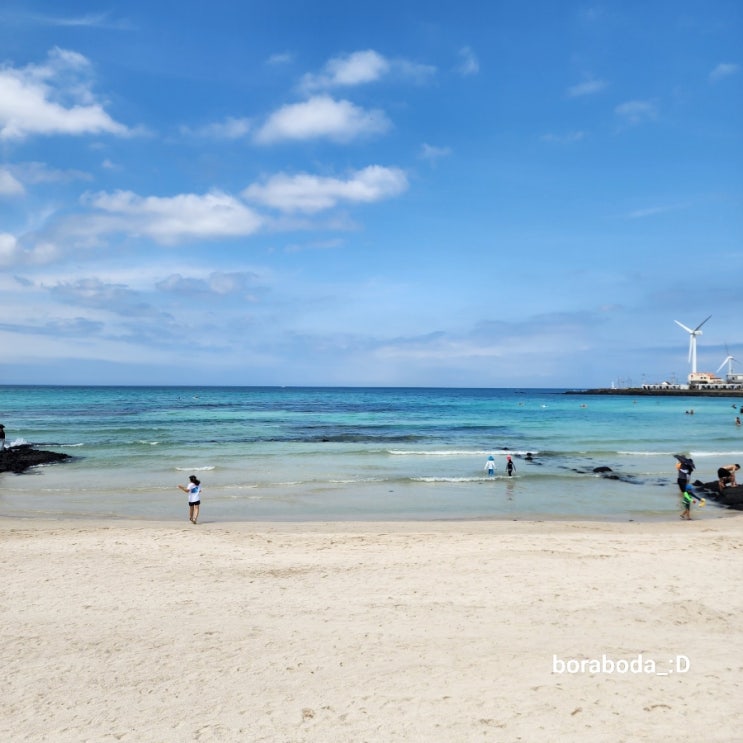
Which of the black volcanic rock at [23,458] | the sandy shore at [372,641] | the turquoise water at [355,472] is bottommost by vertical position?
Answer: the turquoise water at [355,472]

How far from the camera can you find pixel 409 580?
10.7 meters

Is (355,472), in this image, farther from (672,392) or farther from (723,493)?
(672,392)

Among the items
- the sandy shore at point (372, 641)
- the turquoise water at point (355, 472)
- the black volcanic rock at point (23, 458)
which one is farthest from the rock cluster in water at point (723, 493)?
the black volcanic rock at point (23, 458)

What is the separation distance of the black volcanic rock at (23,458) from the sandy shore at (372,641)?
16.7m

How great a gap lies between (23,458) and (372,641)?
28.7 metres

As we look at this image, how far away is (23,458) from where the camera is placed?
97.9 ft

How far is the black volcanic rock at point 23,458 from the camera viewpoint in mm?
27797

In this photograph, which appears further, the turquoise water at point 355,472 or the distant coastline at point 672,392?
the distant coastline at point 672,392

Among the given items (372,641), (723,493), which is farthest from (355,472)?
(372,641)

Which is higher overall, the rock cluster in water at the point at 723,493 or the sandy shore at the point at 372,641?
the sandy shore at the point at 372,641

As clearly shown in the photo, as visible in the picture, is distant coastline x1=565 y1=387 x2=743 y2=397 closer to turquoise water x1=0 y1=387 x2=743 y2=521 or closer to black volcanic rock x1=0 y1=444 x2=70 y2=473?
turquoise water x1=0 y1=387 x2=743 y2=521

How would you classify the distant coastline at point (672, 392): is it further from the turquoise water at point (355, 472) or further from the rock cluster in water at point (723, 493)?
the rock cluster in water at point (723, 493)

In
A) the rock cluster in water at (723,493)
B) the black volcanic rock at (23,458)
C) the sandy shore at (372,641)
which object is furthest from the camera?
the black volcanic rock at (23,458)

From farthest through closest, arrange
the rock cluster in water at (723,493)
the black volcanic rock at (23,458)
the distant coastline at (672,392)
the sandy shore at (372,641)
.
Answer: the distant coastline at (672,392) < the black volcanic rock at (23,458) < the rock cluster in water at (723,493) < the sandy shore at (372,641)
